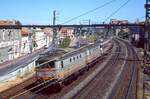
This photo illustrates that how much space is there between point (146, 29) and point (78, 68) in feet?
31.5

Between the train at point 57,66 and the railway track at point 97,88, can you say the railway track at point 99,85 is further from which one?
the train at point 57,66

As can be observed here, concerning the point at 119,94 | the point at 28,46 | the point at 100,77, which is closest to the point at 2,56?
the point at 28,46

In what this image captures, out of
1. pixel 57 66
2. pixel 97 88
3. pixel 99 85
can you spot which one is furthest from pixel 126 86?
pixel 57 66

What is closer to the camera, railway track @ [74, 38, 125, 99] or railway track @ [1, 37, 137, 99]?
railway track @ [1, 37, 137, 99]

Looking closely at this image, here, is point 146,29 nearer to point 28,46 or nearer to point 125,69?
point 125,69

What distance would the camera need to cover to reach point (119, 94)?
92.3 feet

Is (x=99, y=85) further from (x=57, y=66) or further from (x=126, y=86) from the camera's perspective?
(x=57, y=66)

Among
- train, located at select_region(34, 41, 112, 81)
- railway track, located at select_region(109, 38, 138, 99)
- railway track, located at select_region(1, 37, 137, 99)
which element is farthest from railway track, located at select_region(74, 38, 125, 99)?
train, located at select_region(34, 41, 112, 81)

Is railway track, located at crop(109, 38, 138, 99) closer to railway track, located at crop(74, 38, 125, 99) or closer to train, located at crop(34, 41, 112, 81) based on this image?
railway track, located at crop(74, 38, 125, 99)

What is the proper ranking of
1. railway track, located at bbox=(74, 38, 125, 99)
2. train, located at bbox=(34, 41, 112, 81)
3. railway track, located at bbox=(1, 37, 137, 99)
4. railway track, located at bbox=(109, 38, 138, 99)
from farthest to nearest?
train, located at bbox=(34, 41, 112, 81)
railway track, located at bbox=(109, 38, 138, 99)
railway track, located at bbox=(74, 38, 125, 99)
railway track, located at bbox=(1, 37, 137, 99)

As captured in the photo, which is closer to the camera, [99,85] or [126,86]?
[126,86]

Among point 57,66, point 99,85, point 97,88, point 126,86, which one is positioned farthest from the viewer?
point 99,85

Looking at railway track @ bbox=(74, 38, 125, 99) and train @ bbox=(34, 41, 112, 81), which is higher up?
train @ bbox=(34, 41, 112, 81)

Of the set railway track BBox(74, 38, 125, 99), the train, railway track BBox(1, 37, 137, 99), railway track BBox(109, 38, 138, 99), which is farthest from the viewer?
the train
